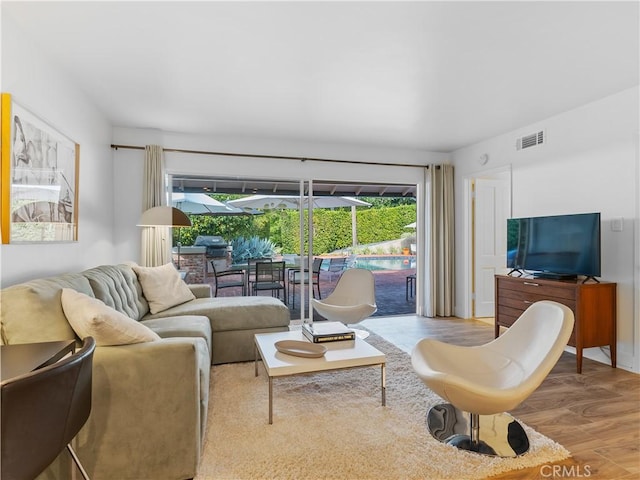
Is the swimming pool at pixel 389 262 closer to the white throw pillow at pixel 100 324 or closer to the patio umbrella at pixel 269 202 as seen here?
the patio umbrella at pixel 269 202

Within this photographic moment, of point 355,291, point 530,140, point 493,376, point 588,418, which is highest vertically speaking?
point 530,140

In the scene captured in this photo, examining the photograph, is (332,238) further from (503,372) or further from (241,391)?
(503,372)

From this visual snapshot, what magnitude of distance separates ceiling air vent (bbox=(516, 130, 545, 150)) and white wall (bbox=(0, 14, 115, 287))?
15.7 feet

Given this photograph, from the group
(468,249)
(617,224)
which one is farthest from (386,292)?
(617,224)

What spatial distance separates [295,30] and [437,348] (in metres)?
2.26

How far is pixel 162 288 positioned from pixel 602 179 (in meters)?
4.44

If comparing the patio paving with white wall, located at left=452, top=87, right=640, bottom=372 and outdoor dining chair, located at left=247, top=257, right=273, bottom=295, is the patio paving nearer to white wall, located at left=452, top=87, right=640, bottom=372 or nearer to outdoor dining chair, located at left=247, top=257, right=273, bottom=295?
outdoor dining chair, located at left=247, top=257, right=273, bottom=295

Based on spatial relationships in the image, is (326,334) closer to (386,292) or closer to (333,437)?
(333,437)

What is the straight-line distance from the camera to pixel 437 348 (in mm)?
2258

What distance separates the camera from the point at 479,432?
6.98 feet

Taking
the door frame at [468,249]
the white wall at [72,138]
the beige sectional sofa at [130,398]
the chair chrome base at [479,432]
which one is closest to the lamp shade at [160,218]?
the white wall at [72,138]

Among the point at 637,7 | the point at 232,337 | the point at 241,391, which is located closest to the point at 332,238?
the point at 232,337

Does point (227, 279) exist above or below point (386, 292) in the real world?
above

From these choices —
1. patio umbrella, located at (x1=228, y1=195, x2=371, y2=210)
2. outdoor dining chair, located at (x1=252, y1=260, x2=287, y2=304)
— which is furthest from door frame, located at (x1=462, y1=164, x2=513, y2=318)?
outdoor dining chair, located at (x1=252, y1=260, x2=287, y2=304)
